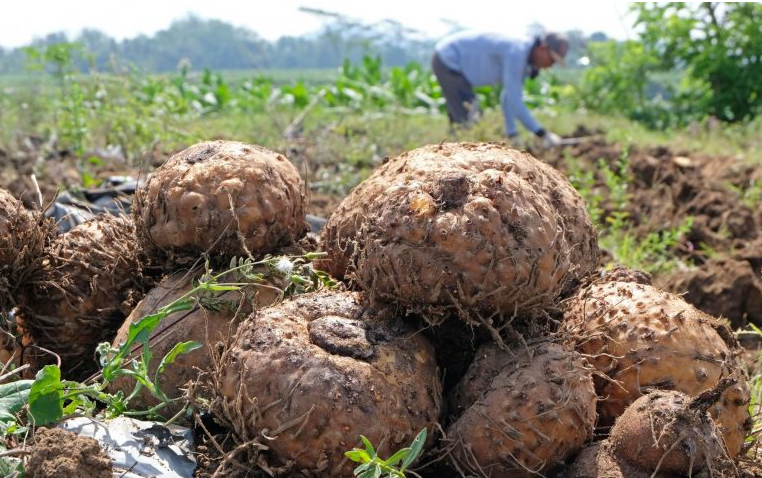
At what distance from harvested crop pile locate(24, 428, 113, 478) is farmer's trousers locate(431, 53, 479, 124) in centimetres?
999

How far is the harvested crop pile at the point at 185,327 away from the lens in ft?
8.79

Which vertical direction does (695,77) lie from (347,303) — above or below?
below

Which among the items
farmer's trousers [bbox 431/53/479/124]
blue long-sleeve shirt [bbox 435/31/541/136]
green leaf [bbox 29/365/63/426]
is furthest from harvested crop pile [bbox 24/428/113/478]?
farmer's trousers [bbox 431/53/479/124]

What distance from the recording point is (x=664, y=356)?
8.44ft

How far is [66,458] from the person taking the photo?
2.08 m

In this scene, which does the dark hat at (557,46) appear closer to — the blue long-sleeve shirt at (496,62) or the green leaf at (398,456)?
the blue long-sleeve shirt at (496,62)

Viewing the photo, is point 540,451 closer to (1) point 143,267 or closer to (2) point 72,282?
(1) point 143,267

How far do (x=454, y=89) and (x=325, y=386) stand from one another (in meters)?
10.1

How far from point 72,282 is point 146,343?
2.74 ft

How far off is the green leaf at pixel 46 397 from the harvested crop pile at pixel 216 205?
0.68m

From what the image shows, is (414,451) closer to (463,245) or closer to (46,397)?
(463,245)

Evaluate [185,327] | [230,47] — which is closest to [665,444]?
[185,327]

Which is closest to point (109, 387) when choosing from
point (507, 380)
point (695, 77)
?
point (507, 380)

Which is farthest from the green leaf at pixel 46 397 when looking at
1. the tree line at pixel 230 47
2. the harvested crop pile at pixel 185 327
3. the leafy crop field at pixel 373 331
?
the tree line at pixel 230 47
